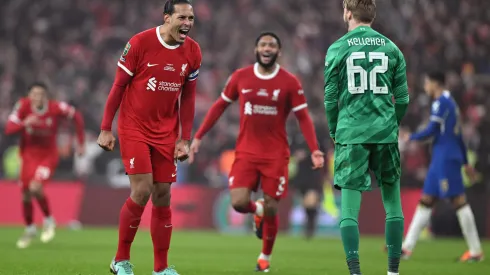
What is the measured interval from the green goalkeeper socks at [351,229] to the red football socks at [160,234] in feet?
6.11

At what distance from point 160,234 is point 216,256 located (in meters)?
4.64

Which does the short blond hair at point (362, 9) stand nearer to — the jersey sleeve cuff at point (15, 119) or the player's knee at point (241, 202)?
the player's knee at point (241, 202)

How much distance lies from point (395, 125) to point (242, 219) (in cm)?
1273

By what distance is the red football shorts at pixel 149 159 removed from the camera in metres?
7.79

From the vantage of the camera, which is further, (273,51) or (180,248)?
(180,248)

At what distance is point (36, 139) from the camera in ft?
48.5

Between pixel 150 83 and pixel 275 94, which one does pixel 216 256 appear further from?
pixel 150 83

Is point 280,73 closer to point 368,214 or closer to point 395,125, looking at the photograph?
point 395,125

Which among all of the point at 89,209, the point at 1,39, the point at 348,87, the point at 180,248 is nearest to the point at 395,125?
the point at 348,87

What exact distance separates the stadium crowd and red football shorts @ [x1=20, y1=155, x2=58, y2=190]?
6.12 m

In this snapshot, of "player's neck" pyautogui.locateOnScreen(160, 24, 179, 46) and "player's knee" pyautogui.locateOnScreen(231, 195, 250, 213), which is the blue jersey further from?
"player's neck" pyautogui.locateOnScreen(160, 24, 179, 46)

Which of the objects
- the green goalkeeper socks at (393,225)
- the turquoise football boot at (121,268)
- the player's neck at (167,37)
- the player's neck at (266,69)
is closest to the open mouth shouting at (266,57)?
the player's neck at (266,69)

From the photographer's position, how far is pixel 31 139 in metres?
14.8

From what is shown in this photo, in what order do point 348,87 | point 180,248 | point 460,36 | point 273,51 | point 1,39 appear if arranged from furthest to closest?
point 1,39 < point 460,36 < point 180,248 < point 273,51 < point 348,87
